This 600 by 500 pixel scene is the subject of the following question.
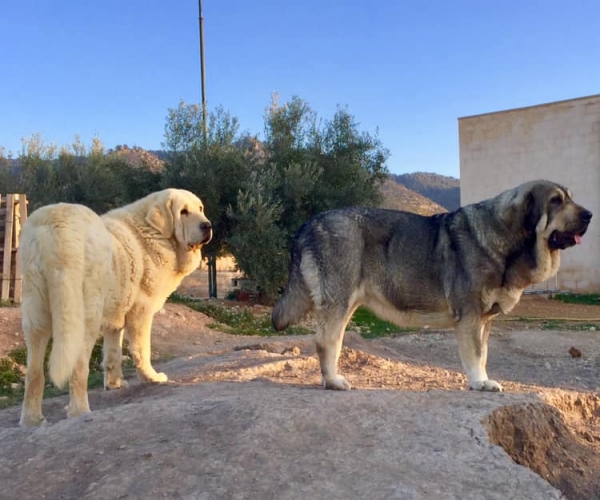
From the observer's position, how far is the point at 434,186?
300 ft

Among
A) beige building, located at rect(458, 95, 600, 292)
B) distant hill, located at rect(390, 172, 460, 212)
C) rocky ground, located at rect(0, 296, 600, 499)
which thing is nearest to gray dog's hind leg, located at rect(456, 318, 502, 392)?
rocky ground, located at rect(0, 296, 600, 499)

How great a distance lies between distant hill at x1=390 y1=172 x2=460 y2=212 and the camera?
82.6 m

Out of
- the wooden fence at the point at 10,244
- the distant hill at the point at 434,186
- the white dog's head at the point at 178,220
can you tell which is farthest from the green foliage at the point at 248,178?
the distant hill at the point at 434,186

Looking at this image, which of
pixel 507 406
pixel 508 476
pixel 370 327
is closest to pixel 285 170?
pixel 370 327

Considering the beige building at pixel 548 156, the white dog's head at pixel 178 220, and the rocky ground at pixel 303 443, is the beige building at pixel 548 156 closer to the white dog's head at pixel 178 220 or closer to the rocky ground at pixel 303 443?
the rocky ground at pixel 303 443

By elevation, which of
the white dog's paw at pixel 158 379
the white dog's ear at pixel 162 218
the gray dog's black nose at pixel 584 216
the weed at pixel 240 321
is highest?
the white dog's ear at pixel 162 218

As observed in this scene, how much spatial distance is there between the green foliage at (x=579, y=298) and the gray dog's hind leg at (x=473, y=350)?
18027mm

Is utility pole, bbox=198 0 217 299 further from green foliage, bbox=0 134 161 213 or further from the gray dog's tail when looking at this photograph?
the gray dog's tail

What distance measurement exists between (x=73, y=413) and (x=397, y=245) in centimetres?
327

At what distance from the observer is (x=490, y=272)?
564 centimetres

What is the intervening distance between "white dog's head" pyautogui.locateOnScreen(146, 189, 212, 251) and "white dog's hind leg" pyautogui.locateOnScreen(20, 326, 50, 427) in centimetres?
182

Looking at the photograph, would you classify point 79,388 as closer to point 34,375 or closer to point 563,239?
point 34,375

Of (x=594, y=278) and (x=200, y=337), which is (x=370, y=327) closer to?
(x=200, y=337)

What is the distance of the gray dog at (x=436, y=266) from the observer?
18.4ft
